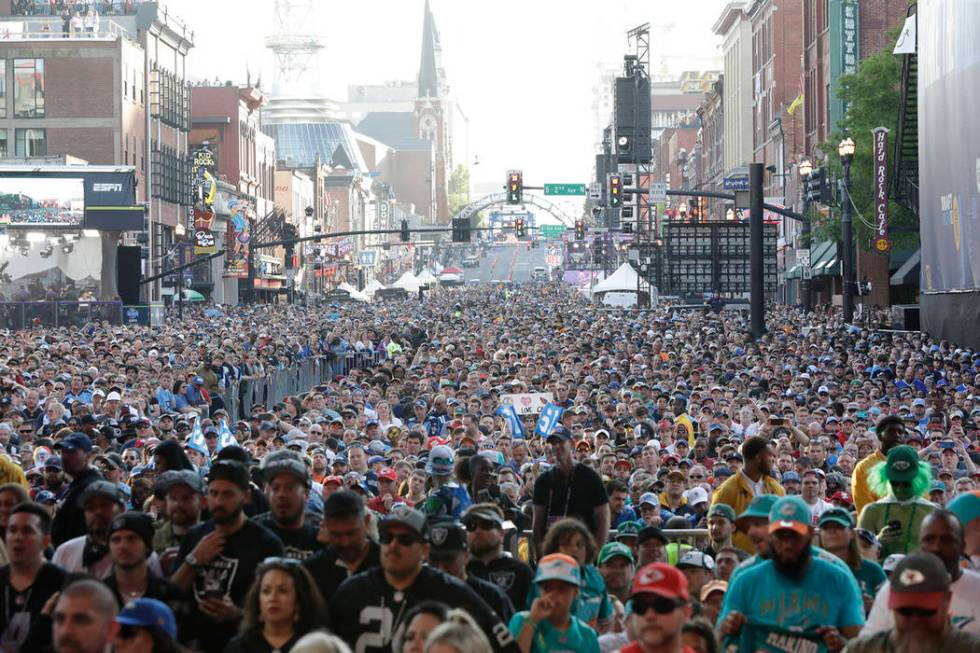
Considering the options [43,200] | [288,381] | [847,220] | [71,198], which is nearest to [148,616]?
[288,381]

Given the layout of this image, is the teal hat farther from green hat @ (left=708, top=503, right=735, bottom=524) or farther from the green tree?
the green tree

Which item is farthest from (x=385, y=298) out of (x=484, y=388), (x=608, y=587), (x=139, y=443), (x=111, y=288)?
(x=608, y=587)

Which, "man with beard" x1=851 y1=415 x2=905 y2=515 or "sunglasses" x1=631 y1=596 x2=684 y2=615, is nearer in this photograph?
"sunglasses" x1=631 y1=596 x2=684 y2=615

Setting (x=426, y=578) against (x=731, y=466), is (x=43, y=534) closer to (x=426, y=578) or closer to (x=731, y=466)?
(x=426, y=578)

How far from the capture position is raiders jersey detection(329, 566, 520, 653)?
7.42 m

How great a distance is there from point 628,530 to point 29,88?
7208 centimetres

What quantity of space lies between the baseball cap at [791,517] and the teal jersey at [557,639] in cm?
89

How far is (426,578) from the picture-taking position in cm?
759

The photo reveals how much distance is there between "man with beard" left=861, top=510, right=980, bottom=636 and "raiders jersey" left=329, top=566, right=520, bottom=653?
149 centimetres

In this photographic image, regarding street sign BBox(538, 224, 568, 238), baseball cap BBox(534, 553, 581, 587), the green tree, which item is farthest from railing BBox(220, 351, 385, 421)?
street sign BBox(538, 224, 568, 238)

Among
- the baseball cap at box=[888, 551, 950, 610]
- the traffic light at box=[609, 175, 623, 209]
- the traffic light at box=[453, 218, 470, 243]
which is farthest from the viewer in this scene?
the traffic light at box=[453, 218, 470, 243]

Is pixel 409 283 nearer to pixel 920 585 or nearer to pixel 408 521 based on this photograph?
pixel 408 521

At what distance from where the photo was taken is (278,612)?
7.04 m

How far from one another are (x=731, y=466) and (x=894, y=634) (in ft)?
30.1
